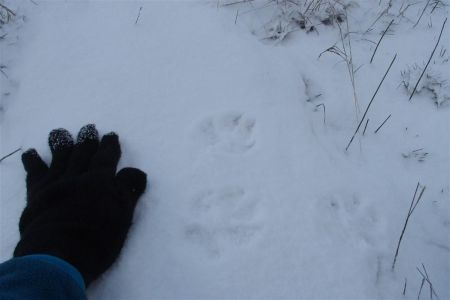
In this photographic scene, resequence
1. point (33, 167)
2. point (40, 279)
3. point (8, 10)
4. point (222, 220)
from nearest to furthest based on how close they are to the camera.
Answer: point (40, 279)
point (222, 220)
point (33, 167)
point (8, 10)

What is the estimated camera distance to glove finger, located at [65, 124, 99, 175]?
140 cm

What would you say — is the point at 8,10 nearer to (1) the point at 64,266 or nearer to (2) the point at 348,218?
(1) the point at 64,266

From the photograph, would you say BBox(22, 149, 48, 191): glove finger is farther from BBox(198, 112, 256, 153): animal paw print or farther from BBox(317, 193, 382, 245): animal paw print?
BBox(317, 193, 382, 245): animal paw print

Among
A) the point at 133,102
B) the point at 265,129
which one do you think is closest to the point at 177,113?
the point at 133,102

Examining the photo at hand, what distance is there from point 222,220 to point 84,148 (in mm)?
576

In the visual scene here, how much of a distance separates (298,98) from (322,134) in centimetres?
17

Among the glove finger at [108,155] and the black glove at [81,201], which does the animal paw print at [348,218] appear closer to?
the black glove at [81,201]

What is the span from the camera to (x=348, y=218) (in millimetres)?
1241

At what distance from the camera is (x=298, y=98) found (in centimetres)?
148

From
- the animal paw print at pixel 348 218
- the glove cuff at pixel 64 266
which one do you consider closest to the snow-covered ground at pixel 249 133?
the animal paw print at pixel 348 218

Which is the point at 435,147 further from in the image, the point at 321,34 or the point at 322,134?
the point at 321,34

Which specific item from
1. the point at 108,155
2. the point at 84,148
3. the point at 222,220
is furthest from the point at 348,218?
the point at 84,148

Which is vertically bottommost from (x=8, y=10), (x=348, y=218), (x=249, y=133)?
(x=348, y=218)

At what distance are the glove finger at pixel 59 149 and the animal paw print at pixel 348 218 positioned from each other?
35.4 inches
